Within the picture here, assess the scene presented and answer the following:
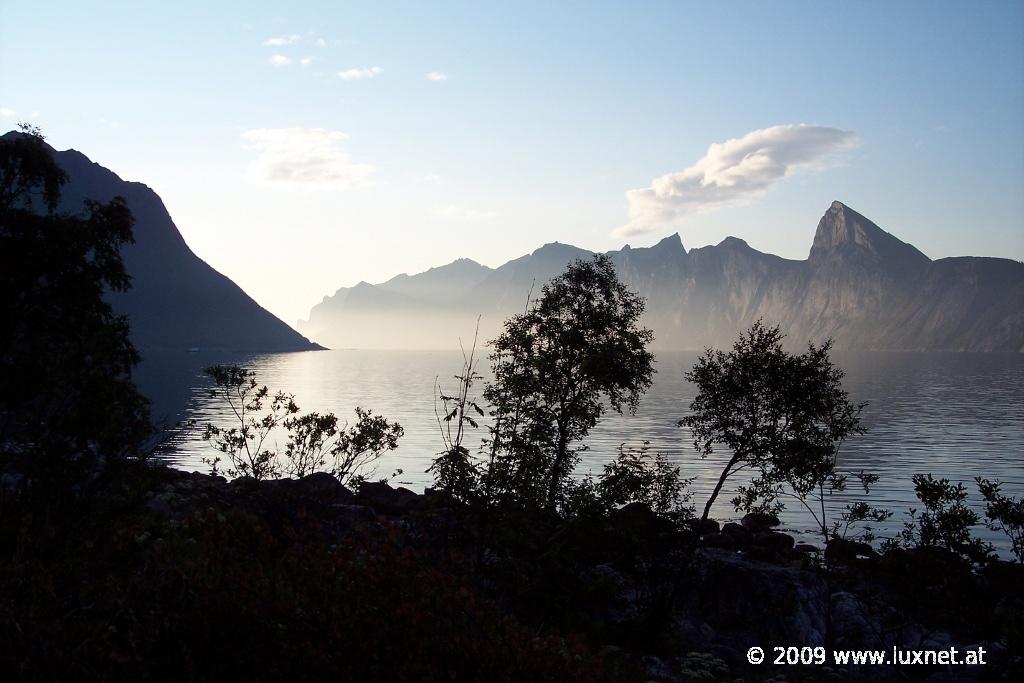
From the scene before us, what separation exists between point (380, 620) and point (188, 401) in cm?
9639

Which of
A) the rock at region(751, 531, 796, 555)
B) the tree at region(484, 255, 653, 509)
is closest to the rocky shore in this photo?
the tree at region(484, 255, 653, 509)

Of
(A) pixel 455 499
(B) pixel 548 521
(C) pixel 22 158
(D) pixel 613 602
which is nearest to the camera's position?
(A) pixel 455 499

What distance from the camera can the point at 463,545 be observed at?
1466cm

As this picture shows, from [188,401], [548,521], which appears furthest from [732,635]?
[188,401]

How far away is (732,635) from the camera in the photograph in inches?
781

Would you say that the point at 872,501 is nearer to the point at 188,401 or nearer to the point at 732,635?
the point at 732,635

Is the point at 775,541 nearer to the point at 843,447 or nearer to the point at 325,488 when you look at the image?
the point at 325,488

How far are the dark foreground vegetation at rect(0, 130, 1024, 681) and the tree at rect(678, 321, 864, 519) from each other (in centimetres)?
11

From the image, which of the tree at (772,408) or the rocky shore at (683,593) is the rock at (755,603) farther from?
the tree at (772,408)

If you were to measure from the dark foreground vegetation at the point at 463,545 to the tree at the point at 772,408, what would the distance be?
4.5 inches

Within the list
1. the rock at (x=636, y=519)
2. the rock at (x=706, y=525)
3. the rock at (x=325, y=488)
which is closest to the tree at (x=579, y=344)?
the rock at (x=636, y=519)

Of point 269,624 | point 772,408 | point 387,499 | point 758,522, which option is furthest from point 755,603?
point 387,499

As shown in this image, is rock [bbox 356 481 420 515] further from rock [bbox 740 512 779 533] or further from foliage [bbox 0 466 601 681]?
foliage [bbox 0 466 601 681]

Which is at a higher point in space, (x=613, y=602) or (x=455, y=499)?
(x=455, y=499)
